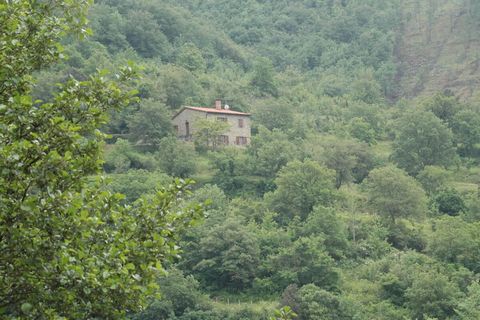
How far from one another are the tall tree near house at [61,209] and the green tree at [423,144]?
280ft

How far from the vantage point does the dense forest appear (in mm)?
12391

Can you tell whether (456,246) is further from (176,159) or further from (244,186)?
(176,159)

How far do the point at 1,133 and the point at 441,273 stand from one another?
5694 centimetres

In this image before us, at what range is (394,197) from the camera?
7725cm

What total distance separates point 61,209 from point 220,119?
3402 inches

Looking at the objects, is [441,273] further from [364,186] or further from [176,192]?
[176,192]

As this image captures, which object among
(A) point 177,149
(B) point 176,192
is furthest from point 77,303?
(A) point 177,149

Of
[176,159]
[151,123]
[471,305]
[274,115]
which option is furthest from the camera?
[274,115]

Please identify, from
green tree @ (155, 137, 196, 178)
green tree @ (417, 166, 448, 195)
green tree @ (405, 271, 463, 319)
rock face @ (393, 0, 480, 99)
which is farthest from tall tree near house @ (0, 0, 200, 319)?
rock face @ (393, 0, 480, 99)

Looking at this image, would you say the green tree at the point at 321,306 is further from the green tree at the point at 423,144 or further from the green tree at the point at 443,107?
the green tree at the point at 443,107

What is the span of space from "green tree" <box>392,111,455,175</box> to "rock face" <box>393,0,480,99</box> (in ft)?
156

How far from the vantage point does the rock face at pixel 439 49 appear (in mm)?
153000

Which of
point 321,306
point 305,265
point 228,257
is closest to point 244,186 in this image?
point 228,257

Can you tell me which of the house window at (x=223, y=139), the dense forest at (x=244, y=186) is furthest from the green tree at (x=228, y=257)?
the house window at (x=223, y=139)
